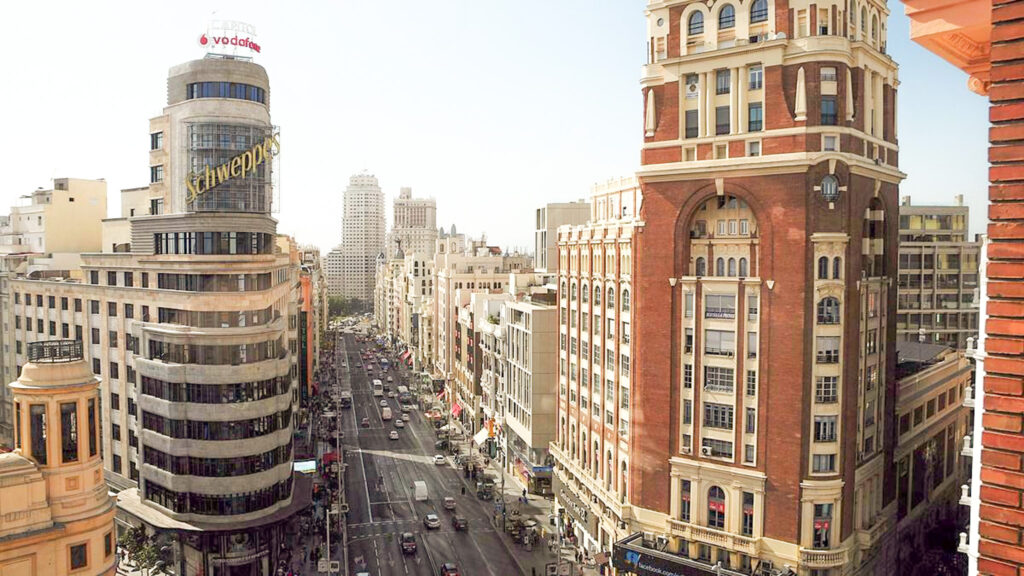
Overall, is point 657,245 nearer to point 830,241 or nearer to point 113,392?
point 830,241

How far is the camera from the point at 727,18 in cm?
5797

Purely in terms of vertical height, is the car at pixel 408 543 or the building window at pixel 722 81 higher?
the building window at pixel 722 81

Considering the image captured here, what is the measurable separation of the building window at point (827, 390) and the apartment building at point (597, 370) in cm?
1150

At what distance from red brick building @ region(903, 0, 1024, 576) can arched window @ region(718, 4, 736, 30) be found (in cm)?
4824

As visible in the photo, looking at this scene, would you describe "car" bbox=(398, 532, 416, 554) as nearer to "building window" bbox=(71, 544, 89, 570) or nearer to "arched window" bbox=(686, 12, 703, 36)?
"building window" bbox=(71, 544, 89, 570)

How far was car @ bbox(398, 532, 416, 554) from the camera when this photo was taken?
7675cm

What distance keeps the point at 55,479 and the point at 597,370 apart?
149 ft

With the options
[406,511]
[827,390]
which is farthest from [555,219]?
[827,390]

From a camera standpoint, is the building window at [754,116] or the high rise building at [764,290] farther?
the building window at [754,116]

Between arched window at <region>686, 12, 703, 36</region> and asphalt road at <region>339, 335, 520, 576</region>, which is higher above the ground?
arched window at <region>686, 12, 703, 36</region>

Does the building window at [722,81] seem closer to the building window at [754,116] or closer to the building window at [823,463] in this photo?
the building window at [754,116]

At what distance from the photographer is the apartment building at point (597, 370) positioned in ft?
217

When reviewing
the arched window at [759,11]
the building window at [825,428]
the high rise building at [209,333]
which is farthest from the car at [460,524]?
the arched window at [759,11]

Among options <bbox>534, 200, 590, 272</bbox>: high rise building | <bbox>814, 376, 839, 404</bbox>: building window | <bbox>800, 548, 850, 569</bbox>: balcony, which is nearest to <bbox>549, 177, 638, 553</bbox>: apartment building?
<bbox>814, 376, 839, 404</bbox>: building window
